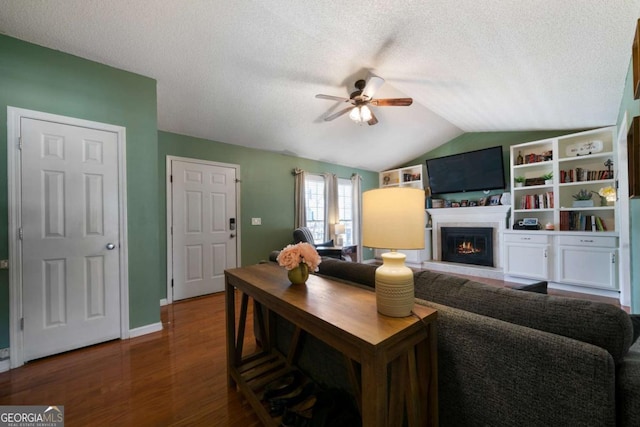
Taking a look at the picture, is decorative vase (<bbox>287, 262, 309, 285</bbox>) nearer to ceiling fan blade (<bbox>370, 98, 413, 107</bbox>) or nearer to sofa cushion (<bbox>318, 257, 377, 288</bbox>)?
sofa cushion (<bbox>318, 257, 377, 288</bbox>)

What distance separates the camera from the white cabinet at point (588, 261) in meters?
3.21

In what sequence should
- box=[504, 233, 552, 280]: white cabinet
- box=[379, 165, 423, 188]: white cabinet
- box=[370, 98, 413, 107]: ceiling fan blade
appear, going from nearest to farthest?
box=[370, 98, 413, 107]: ceiling fan blade → box=[504, 233, 552, 280]: white cabinet → box=[379, 165, 423, 188]: white cabinet

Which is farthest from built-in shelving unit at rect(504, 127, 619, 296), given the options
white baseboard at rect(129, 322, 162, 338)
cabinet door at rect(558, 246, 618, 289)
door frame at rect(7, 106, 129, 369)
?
door frame at rect(7, 106, 129, 369)

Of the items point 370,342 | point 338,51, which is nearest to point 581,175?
point 338,51

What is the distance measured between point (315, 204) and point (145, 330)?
10.9 ft

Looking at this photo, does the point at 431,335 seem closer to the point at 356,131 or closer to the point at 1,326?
the point at 1,326

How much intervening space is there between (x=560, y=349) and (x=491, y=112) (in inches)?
151

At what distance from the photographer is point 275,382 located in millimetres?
1556

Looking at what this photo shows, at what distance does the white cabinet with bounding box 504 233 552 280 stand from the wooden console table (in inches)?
155

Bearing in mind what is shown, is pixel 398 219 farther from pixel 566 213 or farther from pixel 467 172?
pixel 467 172

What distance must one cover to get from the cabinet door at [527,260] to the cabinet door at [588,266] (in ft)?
0.57

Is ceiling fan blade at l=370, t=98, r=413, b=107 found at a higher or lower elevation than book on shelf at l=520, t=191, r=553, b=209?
higher

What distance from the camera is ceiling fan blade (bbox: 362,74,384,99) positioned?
8.34ft

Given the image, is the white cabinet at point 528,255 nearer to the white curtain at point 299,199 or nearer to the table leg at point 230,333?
the white curtain at point 299,199
